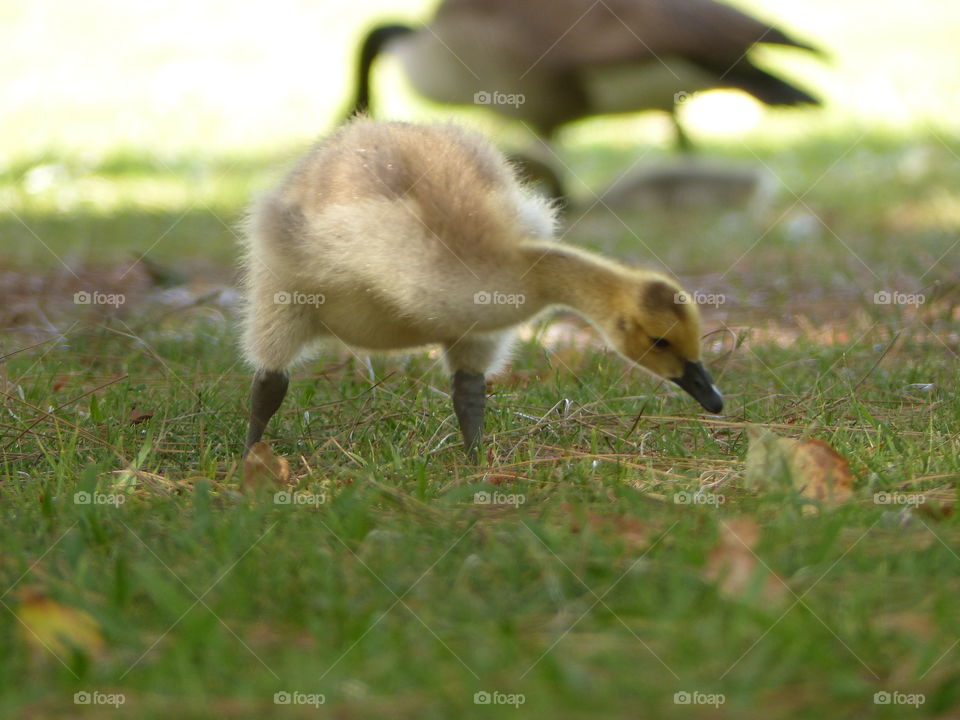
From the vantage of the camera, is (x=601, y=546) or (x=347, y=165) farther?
(x=347, y=165)

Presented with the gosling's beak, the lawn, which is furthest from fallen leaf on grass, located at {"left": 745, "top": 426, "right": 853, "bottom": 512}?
the gosling's beak

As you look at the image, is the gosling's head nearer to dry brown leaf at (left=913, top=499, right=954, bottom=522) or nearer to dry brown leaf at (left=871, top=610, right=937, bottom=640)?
dry brown leaf at (left=913, top=499, right=954, bottom=522)

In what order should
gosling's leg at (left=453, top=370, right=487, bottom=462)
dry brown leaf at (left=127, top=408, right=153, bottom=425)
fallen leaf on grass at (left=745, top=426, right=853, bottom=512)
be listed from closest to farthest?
fallen leaf on grass at (left=745, top=426, right=853, bottom=512) → gosling's leg at (left=453, top=370, right=487, bottom=462) → dry brown leaf at (left=127, top=408, right=153, bottom=425)

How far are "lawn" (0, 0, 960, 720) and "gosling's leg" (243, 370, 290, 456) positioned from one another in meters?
0.11

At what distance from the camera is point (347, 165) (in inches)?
124

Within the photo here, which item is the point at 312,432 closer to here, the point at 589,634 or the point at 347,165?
the point at 347,165

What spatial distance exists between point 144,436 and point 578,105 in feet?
15.2

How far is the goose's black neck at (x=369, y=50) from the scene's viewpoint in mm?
7703

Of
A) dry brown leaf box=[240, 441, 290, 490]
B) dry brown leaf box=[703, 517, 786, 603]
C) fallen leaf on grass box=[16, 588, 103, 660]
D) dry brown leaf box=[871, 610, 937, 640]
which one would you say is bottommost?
dry brown leaf box=[240, 441, 290, 490]

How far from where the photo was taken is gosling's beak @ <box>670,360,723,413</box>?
2.93 metres

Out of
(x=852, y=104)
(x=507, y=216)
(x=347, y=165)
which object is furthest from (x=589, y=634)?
(x=852, y=104)

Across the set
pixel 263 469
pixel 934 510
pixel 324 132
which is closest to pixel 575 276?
pixel 263 469

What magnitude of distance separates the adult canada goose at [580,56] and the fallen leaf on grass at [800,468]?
12.6 ft

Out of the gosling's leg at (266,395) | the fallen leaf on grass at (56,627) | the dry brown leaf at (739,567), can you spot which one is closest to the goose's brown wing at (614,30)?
the gosling's leg at (266,395)
